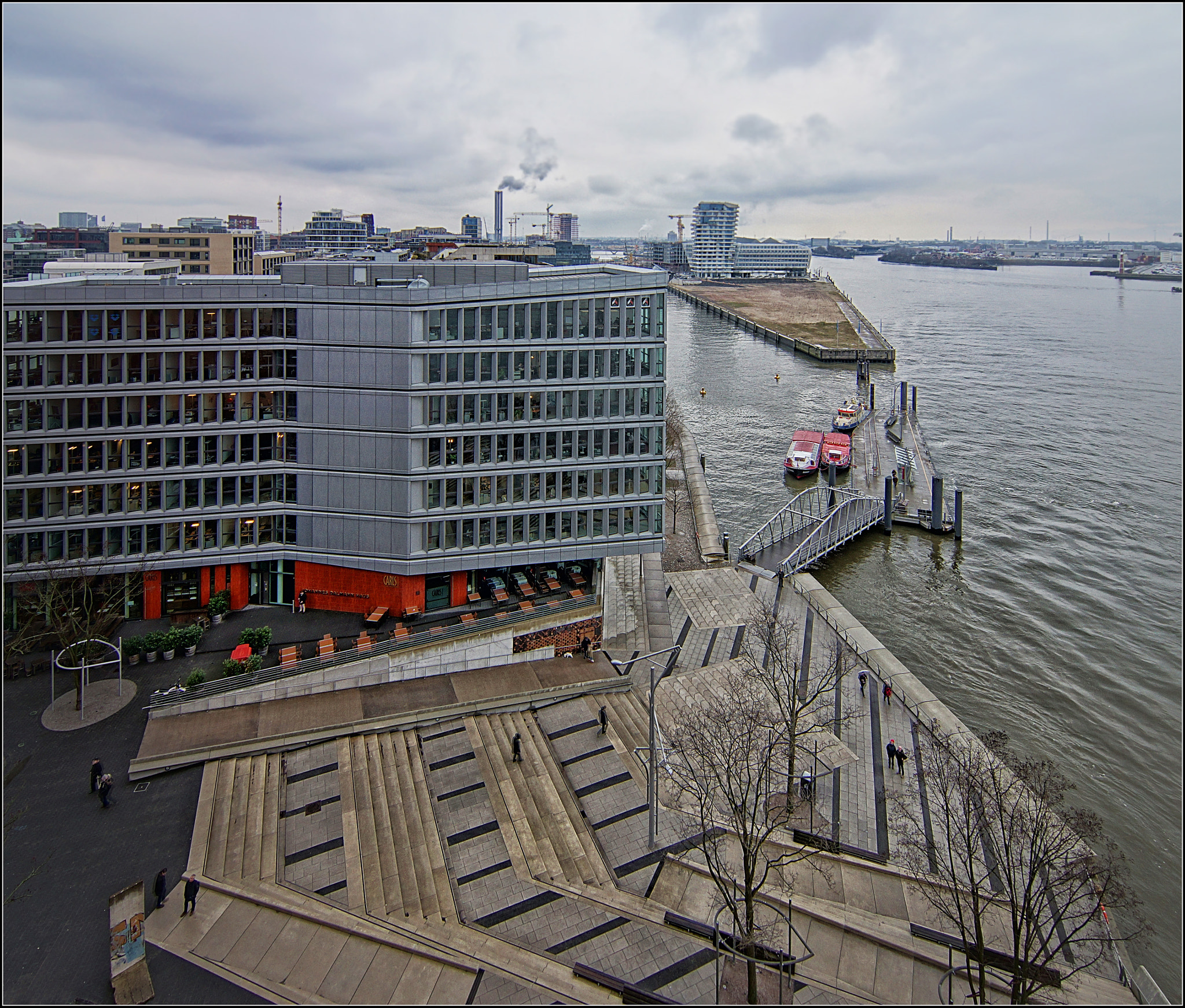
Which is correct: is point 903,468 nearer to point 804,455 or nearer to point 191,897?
point 804,455

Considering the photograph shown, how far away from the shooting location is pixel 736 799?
1085 inches

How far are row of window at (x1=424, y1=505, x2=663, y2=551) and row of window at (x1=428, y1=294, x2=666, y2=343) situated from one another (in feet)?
31.8

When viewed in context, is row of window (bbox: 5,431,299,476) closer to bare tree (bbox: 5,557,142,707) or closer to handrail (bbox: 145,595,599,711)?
bare tree (bbox: 5,557,142,707)

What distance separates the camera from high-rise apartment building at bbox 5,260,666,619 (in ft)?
127

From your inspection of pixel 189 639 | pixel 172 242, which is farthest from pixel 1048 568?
pixel 172 242

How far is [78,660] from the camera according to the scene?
3612 cm

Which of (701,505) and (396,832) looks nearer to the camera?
(396,832)

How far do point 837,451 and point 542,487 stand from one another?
51.2 meters

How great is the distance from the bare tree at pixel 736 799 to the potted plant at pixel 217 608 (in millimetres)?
24373

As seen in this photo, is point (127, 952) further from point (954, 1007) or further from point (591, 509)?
point (591, 509)

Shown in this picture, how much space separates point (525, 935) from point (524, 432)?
81.3ft

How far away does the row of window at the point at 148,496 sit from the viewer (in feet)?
127

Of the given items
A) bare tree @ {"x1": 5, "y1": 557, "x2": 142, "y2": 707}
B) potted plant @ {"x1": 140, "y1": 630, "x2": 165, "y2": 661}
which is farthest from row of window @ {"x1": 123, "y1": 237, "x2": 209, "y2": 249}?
potted plant @ {"x1": 140, "y1": 630, "x2": 165, "y2": 661}

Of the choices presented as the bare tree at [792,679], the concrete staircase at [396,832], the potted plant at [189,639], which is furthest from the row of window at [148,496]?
the bare tree at [792,679]
